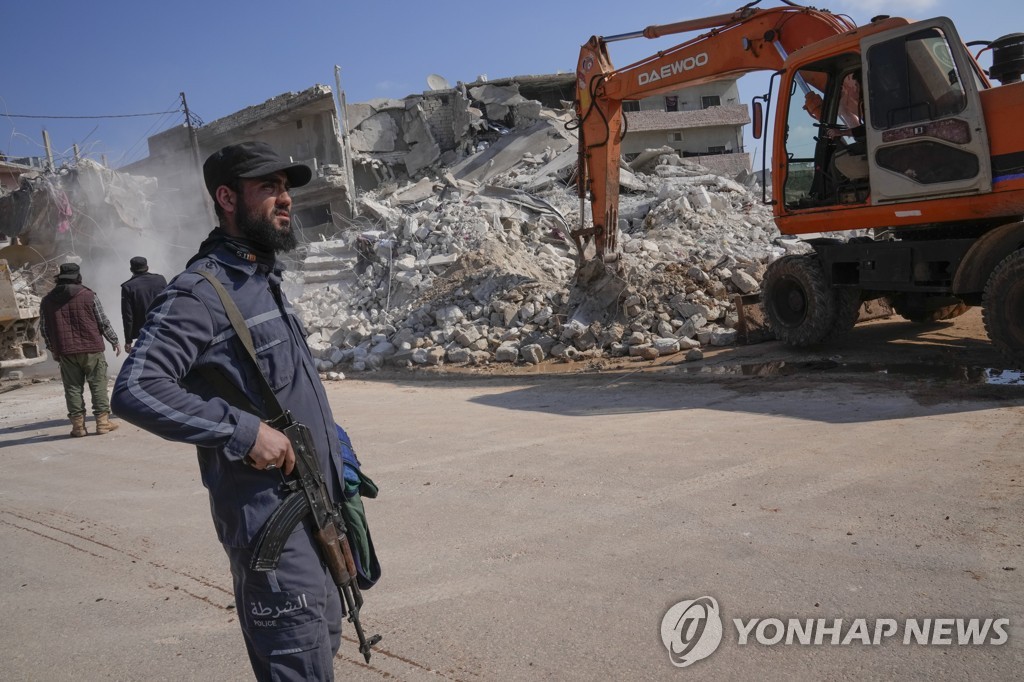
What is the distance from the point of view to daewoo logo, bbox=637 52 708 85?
388 inches

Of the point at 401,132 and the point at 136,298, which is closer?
the point at 136,298

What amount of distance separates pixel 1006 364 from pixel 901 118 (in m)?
2.53

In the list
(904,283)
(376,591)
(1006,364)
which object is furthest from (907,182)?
(376,591)

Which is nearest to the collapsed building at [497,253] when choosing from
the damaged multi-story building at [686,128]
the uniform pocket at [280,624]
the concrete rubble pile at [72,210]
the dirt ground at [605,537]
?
the concrete rubble pile at [72,210]

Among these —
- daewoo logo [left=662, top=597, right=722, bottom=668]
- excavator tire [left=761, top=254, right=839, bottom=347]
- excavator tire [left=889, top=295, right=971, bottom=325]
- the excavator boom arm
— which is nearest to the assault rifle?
daewoo logo [left=662, top=597, right=722, bottom=668]

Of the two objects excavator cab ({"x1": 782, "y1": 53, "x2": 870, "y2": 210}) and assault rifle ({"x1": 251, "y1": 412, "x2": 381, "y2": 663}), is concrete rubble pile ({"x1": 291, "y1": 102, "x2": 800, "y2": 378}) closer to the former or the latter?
excavator cab ({"x1": 782, "y1": 53, "x2": 870, "y2": 210})

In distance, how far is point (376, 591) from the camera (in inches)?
143

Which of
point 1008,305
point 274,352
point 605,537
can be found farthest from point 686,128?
point 274,352

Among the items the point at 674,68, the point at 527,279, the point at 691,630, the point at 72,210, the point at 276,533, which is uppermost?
the point at 72,210

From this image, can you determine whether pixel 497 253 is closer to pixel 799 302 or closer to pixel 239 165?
pixel 799 302

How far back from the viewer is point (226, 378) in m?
2.12

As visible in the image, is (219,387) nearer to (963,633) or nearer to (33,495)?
(963,633)

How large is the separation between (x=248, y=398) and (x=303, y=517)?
0.36 meters

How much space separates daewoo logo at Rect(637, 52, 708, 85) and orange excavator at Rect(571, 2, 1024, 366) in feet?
0.05
